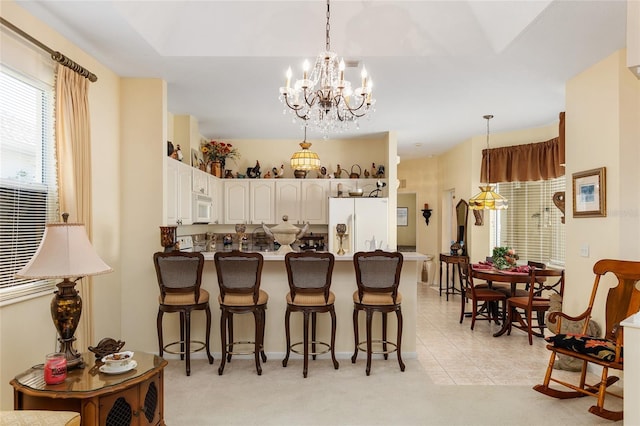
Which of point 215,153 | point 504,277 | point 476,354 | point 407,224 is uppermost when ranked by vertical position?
point 215,153

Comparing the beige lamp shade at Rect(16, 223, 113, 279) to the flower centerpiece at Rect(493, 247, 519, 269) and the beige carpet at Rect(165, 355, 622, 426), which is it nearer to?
the beige carpet at Rect(165, 355, 622, 426)

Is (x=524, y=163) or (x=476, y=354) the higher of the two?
(x=524, y=163)

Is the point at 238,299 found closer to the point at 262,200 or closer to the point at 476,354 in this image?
the point at 476,354

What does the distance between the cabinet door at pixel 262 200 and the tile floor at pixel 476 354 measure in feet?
9.57

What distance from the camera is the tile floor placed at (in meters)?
3.74

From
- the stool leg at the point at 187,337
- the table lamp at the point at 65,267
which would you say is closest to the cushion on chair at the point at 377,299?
the stool leg at the point at 187,337

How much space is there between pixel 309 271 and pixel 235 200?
3.62 metres

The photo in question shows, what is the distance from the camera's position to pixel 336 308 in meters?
4.26

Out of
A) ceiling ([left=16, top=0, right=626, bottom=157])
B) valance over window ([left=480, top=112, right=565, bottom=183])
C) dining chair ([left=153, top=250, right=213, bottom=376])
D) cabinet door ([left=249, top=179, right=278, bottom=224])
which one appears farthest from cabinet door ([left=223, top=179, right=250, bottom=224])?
valance over window ([left=480, top=112, right=565, bottom=183])

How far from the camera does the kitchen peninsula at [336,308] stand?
4.25m

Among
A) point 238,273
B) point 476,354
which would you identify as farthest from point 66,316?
point 476,354

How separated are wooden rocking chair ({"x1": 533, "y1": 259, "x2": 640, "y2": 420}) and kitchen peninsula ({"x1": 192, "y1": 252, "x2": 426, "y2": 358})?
125cm

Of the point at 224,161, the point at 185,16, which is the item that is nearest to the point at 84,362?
the point at 185,16

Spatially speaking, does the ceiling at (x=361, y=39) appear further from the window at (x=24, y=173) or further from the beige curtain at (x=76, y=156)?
the window at (x=24, y=173)
